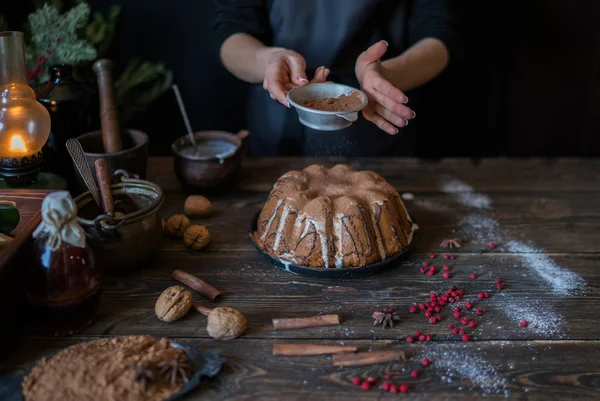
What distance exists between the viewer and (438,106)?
288cm

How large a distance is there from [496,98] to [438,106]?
0.85 feet

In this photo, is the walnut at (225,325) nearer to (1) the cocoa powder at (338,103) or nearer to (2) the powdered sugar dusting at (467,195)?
(1) the cocoa powder at (338,103)

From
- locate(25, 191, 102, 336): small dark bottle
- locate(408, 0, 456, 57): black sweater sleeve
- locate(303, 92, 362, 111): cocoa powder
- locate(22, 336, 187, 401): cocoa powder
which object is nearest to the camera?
locate(22, 336, 187, 401): cocoa powder

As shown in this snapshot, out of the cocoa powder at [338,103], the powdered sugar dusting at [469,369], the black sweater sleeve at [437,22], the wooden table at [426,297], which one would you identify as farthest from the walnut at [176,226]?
the black sweater sleeve at [437,22]

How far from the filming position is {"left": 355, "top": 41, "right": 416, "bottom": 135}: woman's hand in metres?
1.60

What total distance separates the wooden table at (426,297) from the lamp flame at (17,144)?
371mm

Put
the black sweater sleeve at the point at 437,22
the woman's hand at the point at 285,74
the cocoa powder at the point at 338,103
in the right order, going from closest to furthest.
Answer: the cocoa powder at the point at 338,103 < the woman's hand at the point at 285,74 < the black sweater sleeve at the point at 437,22

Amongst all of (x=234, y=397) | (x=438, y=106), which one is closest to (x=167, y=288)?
(x=234, y=397)

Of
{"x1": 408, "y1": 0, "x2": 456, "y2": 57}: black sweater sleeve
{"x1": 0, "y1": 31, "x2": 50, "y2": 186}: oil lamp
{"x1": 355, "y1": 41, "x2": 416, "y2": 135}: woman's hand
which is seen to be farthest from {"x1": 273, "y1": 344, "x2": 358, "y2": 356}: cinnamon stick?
{"x1": 408, "y1": 0, "x2": 456, "y2": 57}: black sweater sleeve

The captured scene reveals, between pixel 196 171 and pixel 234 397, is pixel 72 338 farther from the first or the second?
pixel 196 171

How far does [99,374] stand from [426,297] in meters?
0.72

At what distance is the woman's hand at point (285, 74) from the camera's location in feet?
5.50

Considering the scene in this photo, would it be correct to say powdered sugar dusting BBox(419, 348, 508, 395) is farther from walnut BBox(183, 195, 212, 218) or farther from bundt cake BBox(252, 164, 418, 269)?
walnut BBox(183, 195, 212, 218)

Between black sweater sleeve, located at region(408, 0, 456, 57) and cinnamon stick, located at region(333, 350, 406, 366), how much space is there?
4.30ft
